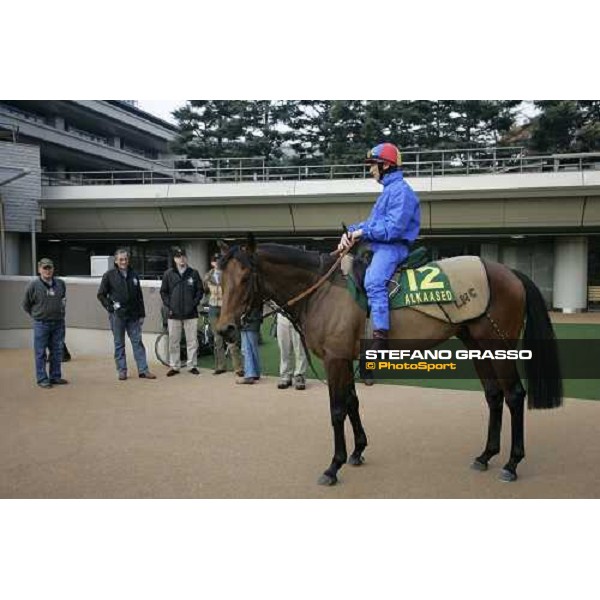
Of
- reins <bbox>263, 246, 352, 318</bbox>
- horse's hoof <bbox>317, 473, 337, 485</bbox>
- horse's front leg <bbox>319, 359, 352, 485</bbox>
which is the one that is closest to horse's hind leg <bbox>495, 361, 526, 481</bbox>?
horse's front leg <bbox>319, 359, 352, 485</bbox>

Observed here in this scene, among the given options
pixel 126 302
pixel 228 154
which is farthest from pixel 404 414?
pixel 228 154

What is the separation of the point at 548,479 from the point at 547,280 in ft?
46.4

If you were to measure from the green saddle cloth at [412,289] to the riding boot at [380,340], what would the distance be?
234 mm

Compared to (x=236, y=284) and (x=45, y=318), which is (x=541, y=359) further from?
(x=45, y=318)

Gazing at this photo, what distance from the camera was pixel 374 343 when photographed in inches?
161

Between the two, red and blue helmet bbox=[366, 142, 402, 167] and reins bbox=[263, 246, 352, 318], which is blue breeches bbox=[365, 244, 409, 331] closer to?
reins bbox=[263, 246, 352, 318]

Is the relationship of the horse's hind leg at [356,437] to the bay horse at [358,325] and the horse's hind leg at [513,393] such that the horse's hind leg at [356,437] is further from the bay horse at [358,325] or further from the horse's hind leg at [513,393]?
the horse's hind leg at [513,393]

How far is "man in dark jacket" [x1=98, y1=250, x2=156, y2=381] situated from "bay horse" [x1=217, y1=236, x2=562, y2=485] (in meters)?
4.62

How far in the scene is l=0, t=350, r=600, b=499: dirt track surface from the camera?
4051 millimetres

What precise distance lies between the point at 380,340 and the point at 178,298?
5228 mm

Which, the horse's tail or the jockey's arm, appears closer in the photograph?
the jockey's arm

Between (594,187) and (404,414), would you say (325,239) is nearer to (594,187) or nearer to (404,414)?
(594,187)

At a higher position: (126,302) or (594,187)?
(594,187)

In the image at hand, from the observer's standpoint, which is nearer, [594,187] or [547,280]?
[594,187]
